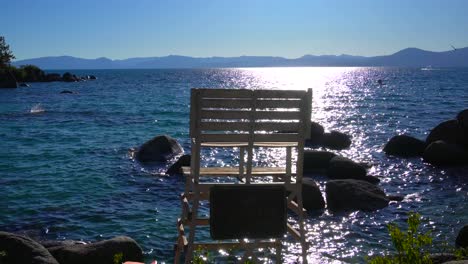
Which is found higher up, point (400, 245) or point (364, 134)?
point (400, 245)

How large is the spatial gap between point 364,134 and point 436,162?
12.0m

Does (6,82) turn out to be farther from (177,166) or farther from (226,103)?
(226,103)

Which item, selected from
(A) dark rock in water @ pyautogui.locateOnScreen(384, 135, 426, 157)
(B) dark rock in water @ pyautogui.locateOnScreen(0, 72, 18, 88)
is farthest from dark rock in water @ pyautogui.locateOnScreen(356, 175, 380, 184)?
(B) dark rock in water @ pyautogui.locateOnScreen(0, 72, 18, 88)

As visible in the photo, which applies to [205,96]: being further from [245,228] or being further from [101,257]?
[101,257]

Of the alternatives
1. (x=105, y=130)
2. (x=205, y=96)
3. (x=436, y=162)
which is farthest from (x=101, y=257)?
(x=105, y=130)

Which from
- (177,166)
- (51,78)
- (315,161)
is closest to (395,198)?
(315,161)

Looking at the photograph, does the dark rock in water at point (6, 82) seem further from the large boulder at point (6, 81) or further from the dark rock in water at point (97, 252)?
the dark rock in water at point (97, 252)

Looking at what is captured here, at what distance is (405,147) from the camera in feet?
79.2

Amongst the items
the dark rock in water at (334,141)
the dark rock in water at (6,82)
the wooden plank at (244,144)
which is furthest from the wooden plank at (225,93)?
the dark rock in water at (6,82)

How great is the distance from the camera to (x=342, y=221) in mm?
13516

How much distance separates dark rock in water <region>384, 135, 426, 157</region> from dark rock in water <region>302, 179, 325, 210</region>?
35.1ft

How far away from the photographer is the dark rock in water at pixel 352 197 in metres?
14.5

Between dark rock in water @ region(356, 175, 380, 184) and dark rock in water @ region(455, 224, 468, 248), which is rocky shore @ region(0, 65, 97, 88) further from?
dark rock in water @ region(455, 224, 468, 248)

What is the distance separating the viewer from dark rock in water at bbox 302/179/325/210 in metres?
14.3
